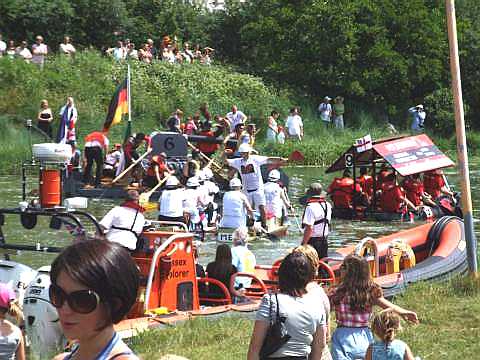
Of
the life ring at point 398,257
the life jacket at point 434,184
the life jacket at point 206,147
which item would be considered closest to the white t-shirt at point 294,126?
the life jacket at point 206,147

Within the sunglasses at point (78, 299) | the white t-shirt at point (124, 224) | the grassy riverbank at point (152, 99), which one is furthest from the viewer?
the grassy riverbank at point (152, 99)

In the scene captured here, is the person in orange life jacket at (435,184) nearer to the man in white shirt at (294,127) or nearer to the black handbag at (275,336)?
the black handbag at (275,336)

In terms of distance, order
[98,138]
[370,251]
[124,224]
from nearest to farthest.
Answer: [124,224], [370,251], [98,138]

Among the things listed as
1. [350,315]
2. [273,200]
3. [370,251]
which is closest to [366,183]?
[273,200]

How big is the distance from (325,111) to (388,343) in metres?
39.8

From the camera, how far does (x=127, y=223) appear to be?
1052 centimetres

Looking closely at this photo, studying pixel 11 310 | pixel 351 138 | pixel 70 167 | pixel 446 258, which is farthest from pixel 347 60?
pixel 11 310

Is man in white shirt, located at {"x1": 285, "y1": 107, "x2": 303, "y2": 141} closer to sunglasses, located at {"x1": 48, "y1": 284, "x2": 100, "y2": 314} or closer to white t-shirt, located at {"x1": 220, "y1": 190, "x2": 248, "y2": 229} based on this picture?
white t-shirt, located at {"x1": 220, "y1": 190, "x2": 248, "y2": 229}

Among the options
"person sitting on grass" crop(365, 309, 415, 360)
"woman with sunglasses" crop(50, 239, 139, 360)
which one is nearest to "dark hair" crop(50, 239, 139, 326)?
"woman with sunglasses" crop(50, 239, 139, 360)

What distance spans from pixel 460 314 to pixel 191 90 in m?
34.8

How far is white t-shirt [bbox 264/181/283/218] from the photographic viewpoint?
19188mm

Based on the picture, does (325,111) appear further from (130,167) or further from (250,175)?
(250,175)

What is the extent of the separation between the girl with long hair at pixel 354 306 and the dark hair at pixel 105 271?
361 cm

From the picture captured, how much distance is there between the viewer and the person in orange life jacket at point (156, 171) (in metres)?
22.7
